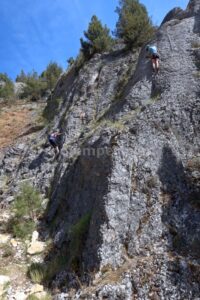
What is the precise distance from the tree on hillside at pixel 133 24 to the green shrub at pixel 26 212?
14.6m

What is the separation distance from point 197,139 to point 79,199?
5.00 metres

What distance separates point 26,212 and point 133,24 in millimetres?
17349

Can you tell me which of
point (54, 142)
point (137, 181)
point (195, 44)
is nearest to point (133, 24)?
point (195, 44)

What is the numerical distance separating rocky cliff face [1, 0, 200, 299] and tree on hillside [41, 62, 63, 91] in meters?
25.8

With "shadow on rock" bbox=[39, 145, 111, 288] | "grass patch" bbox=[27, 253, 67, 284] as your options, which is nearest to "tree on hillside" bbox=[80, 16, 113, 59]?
"shadow on rock" bbox=[39, 145, 111, 288]

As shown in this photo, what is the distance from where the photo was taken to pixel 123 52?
26.0 meters

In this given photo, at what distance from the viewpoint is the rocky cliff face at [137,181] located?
944cm

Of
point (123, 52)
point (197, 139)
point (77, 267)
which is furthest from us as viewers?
point (123, 52)

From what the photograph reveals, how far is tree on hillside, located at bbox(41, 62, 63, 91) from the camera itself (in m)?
46.2

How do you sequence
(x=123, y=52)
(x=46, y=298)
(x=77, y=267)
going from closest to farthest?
(x=46, y=298) < (x=77, y=267) < (x=123, y=52)

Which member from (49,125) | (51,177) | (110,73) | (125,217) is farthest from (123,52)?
(125,217)

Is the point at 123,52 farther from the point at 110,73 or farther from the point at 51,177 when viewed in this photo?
the point at 51,177

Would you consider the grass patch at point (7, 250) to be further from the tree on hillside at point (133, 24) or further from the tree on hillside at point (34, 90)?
the tree on hillside at point (34, 90)

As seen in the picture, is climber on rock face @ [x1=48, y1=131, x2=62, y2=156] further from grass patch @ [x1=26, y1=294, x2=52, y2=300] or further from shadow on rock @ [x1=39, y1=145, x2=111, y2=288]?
grass patch @ [x1=26, y1=294, x2=52, y2=300]
